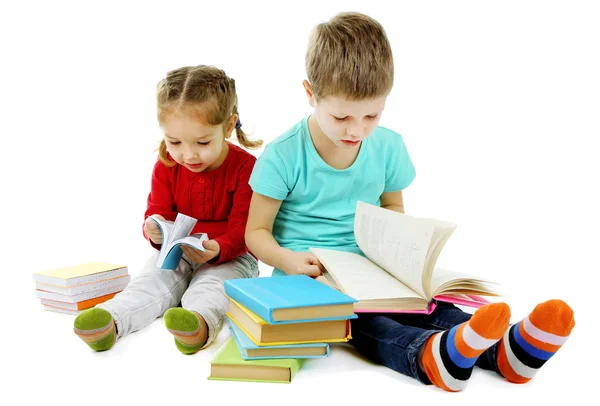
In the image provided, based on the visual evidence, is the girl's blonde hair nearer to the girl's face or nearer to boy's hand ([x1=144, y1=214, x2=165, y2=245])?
the girl's face

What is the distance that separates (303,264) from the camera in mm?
2203

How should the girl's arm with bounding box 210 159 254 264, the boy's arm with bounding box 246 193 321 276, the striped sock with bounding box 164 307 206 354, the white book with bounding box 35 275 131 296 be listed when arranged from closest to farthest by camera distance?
the striped sock with bounding box 164 307 206 354, the boy's arm with bounding box 246 193 321 276, the white book with bounding box 35 275 131 296, the girl's arm with bounding box 210 159 254 264

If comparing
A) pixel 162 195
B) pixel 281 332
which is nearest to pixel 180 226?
pixel 162 195

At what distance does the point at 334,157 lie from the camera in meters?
2.46

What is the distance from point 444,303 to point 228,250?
877mm

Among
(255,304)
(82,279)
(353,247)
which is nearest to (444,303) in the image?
(353,247)

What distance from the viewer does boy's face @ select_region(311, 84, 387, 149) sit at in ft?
6.97

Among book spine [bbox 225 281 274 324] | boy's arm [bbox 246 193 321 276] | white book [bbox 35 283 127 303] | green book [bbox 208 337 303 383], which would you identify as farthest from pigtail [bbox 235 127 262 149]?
green book [bbox 208 337 303 383]

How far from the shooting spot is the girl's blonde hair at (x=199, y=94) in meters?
2.43

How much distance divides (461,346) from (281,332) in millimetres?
491

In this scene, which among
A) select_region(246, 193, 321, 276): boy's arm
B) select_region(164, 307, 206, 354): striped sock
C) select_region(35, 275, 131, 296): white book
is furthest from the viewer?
select_region(35, 275, 131, 296): white book

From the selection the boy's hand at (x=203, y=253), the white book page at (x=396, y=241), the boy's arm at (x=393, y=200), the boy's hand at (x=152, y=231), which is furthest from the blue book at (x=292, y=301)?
the boy's arm at (x=393, y=200)

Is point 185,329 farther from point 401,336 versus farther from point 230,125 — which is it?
point 230,125

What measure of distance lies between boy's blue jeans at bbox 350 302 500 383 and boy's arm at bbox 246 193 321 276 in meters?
0.30
